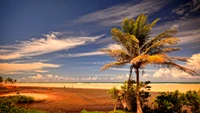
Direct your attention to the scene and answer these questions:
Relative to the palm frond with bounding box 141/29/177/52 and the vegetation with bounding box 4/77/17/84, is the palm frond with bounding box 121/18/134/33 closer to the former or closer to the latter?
the palm frond with bounding box 141/29/177/52

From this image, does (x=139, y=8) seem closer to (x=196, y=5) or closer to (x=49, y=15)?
(x=196, y=5)

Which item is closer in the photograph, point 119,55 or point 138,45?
point 138,45

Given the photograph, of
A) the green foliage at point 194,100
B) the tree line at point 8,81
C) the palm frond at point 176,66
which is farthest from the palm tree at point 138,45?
the tree line at point 8,81

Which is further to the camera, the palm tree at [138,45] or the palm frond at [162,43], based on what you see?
the palm tree at [138,45]

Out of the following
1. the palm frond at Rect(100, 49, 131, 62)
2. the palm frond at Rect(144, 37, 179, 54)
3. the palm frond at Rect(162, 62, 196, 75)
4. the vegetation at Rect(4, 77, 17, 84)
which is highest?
the palm frond at Rect(144, 37, 179, 54)

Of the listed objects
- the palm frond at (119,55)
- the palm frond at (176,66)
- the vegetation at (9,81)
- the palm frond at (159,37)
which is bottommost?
the vegetation at (9,81)

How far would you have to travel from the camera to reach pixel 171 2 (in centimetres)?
750

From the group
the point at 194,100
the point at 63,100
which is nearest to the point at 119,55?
the point at 194,100

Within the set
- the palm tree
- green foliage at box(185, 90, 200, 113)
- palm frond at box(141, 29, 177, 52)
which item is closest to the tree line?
the palm tree

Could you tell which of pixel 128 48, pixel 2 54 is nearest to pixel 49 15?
pixel 2 54

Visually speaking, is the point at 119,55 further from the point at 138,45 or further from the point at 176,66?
the point at 176,66

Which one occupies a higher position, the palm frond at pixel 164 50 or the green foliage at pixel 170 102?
the palm frond at pixel 164 50

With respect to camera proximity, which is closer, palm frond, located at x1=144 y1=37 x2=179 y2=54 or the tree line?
palm frond, located at x1=144 y1=37 x2=179 y2=54

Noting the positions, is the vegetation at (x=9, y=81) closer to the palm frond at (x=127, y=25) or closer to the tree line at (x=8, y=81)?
the tree line at (x=8, y=81)
